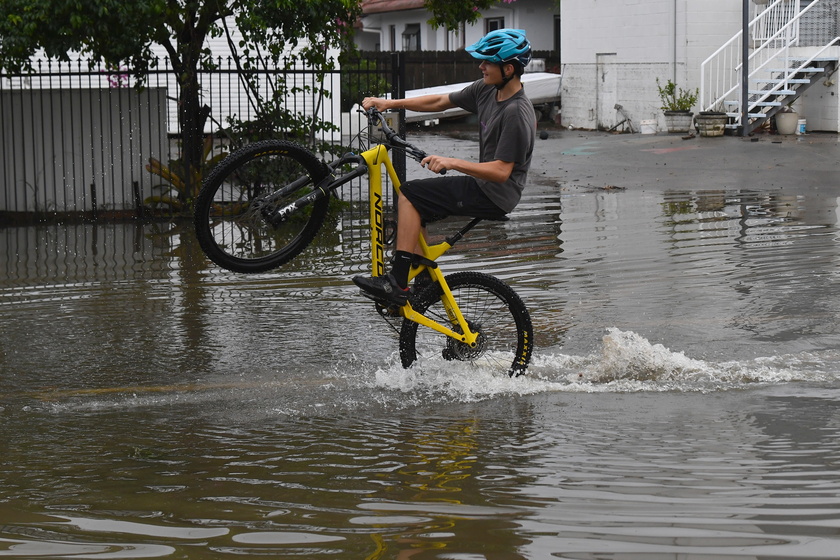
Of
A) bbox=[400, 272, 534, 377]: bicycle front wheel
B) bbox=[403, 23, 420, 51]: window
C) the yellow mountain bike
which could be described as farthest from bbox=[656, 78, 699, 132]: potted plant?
bbox=[403, 23, 420, 51]: window

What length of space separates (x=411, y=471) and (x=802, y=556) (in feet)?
5.79

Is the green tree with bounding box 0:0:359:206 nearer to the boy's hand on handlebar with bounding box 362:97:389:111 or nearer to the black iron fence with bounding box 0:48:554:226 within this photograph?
Result: the black iron fence with bounding box 0:48:554:226

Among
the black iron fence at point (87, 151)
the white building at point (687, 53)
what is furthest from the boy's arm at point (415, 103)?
the white building at point (687, 53)

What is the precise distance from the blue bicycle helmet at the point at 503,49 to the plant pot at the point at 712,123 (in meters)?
18.9

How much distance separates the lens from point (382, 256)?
6750 mm

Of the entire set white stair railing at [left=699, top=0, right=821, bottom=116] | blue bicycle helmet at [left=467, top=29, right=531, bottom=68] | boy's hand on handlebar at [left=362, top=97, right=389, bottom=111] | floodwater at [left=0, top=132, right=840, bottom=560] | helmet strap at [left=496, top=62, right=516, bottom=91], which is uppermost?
white stair railing at [left=699, top=0, right=821, bottom=116]

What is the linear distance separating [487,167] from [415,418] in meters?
1.39

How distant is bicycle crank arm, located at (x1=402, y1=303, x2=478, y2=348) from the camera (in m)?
6.62

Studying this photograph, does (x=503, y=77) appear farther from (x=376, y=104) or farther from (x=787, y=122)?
(x=787, y=122)

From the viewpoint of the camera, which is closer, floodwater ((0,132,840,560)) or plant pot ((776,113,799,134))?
floodwater ((0,132,840,560))

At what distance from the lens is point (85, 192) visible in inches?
623

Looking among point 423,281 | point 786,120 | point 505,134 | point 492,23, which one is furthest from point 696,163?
point 492,23

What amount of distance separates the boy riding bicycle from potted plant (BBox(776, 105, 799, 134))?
19228 millimetres

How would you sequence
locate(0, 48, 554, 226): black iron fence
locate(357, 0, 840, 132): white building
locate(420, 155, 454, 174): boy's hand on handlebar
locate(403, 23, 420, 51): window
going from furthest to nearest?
locate(403, 23, 420, 51): window < locate(357, 0, 840, 132): white building < locate(0, 48, 554, 226): black iron fence < locate(420, 155, 454, 174): boy's hand on handlebar
